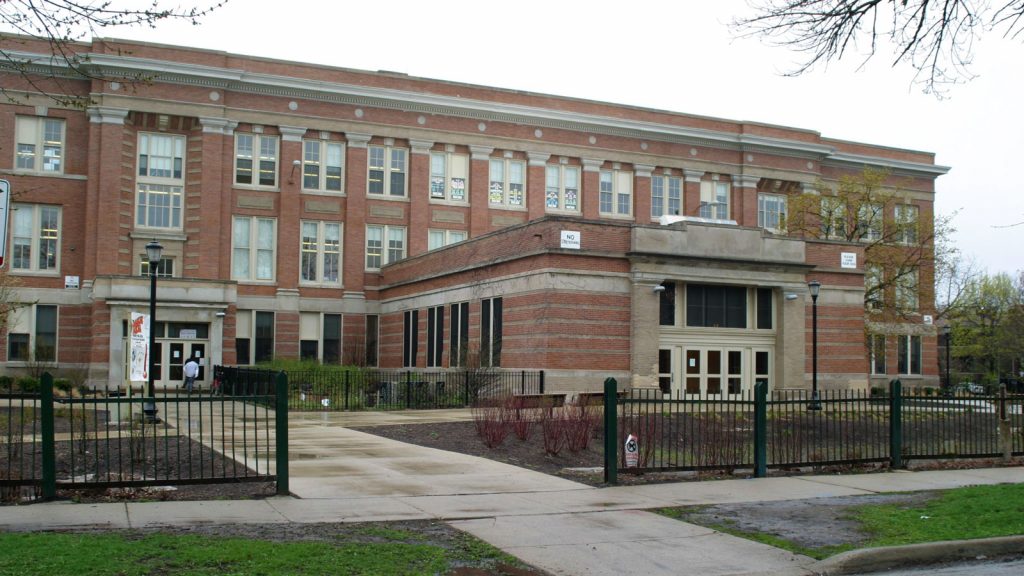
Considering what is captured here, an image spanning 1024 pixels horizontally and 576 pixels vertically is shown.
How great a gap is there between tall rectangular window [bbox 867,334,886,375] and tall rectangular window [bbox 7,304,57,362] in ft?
135

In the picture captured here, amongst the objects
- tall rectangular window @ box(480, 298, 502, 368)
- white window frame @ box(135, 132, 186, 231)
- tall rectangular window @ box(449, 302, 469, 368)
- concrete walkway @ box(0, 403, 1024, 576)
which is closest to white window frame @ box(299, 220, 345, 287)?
white window frame @ box(135, 132, 186, 231)

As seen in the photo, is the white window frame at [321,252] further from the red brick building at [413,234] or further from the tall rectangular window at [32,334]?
the tall rectangular window at [32,334]

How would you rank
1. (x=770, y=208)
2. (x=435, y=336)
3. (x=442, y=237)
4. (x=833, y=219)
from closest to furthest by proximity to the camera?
(x=435, y=336), (x=833, y=219), (x=442, y=237), (x=770, y=208)

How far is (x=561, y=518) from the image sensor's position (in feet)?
35.8

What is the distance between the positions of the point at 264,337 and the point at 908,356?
38955 mm

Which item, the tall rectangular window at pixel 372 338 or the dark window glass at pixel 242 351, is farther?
the tall rectangular window at pixel 372 338

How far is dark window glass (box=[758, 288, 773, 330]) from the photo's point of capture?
112ft

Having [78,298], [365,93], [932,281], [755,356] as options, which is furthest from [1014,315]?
[78,298]

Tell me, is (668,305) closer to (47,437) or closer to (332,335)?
(332,335)

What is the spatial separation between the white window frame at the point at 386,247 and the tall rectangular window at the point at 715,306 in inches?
856

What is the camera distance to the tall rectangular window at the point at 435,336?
3988 centimetres

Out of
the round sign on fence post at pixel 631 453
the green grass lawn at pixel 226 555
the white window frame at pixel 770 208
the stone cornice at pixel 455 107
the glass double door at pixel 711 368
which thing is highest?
the stone cornice at pixel 455 107

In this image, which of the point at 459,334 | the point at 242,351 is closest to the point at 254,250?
the point at 242,351

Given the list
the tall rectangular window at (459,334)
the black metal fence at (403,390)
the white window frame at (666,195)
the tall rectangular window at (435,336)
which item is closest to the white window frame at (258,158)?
the tall rectangular window at (435,336)
